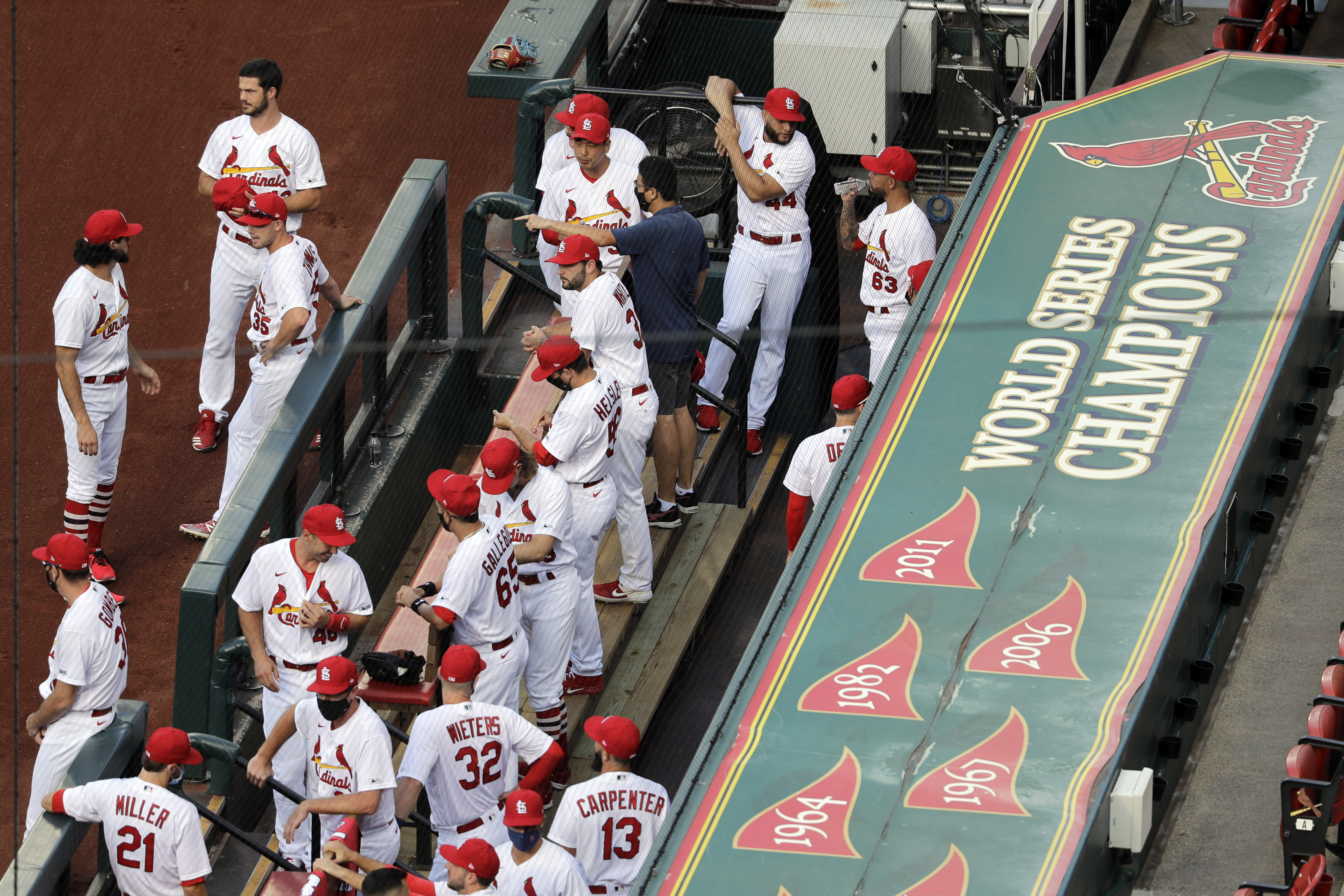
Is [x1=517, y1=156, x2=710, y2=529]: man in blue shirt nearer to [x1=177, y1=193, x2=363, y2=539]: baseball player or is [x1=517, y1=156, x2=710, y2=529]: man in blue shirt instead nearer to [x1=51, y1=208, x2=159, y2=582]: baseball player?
[x1=177, y1=193, x2=363, y2=539]: baseball player

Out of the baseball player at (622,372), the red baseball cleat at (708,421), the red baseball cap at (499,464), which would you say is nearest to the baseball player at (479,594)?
the red baseball cap at (499,464)

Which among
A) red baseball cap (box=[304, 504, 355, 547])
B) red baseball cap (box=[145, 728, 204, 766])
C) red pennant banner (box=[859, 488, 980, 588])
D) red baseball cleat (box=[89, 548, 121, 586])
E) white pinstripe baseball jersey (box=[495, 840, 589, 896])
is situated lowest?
red baseball cleat (box=[89, 548, 121, 586])

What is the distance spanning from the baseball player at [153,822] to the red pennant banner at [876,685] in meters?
2.12

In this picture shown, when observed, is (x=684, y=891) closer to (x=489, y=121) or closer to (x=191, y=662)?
(x=191, y=662)

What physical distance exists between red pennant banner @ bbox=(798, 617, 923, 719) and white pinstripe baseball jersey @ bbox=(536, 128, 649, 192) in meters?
2.97

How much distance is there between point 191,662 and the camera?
8.95 metres

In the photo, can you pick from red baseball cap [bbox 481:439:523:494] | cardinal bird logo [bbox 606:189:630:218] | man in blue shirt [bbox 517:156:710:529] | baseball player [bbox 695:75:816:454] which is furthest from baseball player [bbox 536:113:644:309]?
red baseball cap [bbox 481:439:523:494]

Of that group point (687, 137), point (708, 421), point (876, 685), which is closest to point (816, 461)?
point (876, 685)

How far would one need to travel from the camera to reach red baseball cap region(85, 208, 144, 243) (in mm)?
9797

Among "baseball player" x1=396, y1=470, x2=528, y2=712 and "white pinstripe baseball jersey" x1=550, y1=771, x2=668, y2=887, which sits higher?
"baseball player" x1=396, y1=470, x2=528, y2=712

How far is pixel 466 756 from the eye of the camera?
8070mm

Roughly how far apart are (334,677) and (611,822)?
1053 millimetres

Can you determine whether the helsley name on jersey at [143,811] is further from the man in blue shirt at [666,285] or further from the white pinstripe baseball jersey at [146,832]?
the man in blue shirt at [666,285]

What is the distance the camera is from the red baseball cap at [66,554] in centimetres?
847
